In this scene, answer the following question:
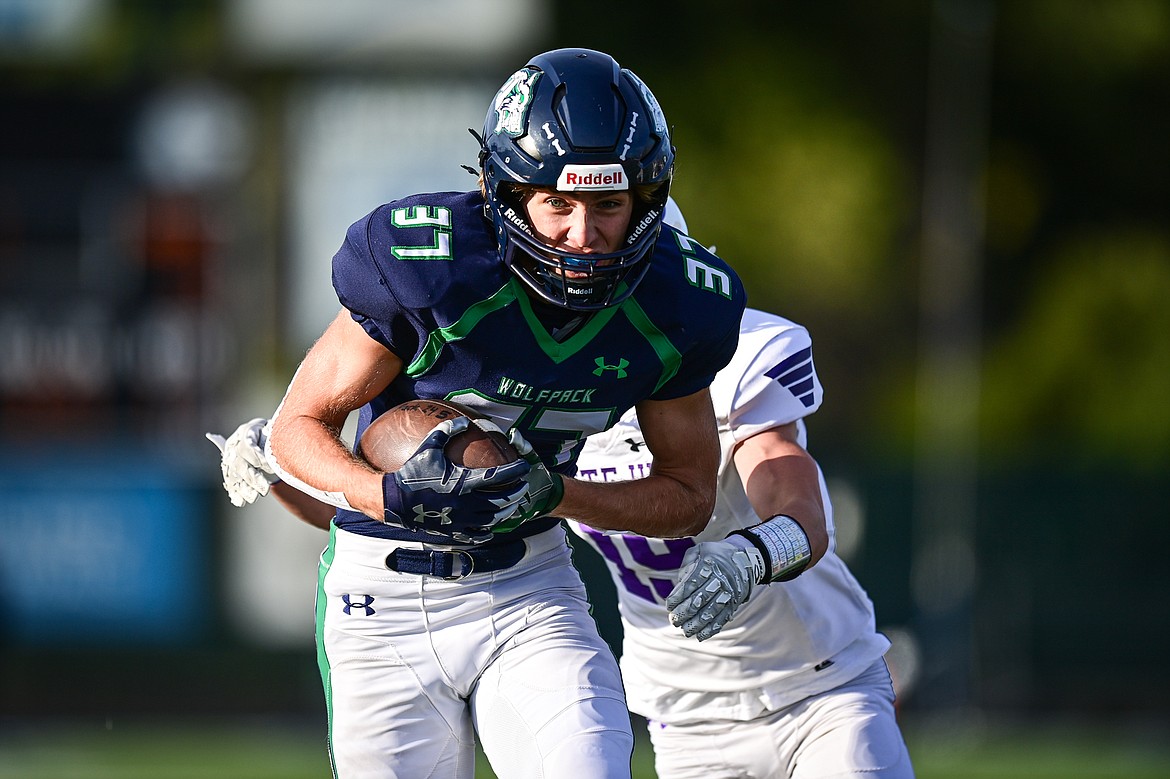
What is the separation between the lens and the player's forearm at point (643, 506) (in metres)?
3.51

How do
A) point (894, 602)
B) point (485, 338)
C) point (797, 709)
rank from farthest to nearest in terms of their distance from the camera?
point (894, 602) < point (797, 709) < point (485, 338)

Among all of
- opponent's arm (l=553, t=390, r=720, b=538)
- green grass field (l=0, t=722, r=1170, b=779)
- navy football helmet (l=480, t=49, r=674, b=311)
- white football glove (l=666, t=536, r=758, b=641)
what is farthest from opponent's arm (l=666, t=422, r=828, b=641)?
green grass field (l=0, t=722, r=1170, b=779)

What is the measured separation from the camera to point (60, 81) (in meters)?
14.5

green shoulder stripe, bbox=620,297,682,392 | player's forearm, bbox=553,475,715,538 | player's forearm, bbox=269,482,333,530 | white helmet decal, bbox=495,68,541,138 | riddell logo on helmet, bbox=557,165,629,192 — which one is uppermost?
white helmet decal, bbox=495,68,541,138

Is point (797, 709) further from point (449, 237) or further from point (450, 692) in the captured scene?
point (449, 237)

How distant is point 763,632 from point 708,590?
0.69 meters

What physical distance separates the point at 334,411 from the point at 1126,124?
1549cm

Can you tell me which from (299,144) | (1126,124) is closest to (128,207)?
(299,144)

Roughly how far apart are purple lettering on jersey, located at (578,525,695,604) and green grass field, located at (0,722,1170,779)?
158 inches

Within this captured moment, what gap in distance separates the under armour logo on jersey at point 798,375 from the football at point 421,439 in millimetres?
789

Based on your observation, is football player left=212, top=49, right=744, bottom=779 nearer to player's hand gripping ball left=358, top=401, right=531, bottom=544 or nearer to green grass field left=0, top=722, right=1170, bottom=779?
player's hand gripping ball left=358, top=401, right=531, bottom=544

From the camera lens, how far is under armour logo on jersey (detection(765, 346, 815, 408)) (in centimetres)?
403

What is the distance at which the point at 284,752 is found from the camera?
9.00 m

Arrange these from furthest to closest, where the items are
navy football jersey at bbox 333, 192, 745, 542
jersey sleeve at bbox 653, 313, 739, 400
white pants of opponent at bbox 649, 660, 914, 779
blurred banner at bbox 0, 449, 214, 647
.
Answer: blurred banner at bbox 0, 449, 214, 647 < white pants of opponent at bbox 649, 660, 914, 779 < jersey sleeve at bbox 653, 313, 739, 400 < navy football jersey at bbox 333, 192, 745, 542
